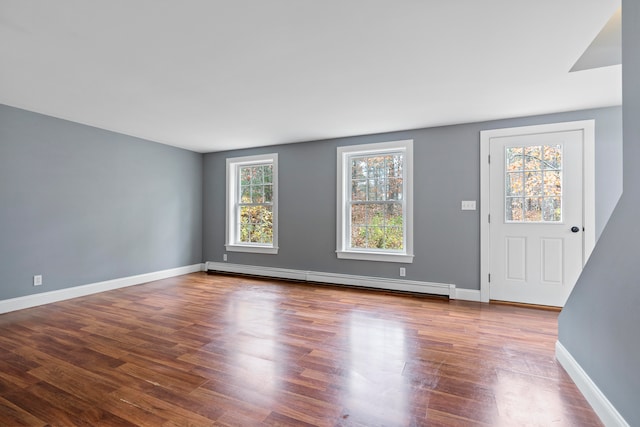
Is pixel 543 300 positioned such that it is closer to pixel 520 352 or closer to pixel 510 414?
pixel 520 352


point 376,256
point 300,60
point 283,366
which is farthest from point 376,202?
point 283,366

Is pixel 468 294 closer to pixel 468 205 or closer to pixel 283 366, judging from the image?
pixel 468 205

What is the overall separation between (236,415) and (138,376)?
0.87 m

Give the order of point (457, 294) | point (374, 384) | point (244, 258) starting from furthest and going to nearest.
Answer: point (244, 258)
point (457, 294)
point (374, 384)

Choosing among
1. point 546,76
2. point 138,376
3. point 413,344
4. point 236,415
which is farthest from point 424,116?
point 138,376

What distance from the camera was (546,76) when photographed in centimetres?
266

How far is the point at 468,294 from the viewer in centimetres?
397

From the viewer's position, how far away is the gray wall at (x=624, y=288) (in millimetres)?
1419

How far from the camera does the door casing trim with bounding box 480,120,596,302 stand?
343 cm

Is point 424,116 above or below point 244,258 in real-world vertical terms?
above

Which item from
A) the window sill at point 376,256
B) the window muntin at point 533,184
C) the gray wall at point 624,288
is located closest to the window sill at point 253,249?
the window sill at point 376,256

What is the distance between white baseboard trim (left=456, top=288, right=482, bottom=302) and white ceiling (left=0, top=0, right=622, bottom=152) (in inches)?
86.7

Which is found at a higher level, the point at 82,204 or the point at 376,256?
the point at 82,204

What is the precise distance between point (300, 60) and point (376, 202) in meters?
2.63
